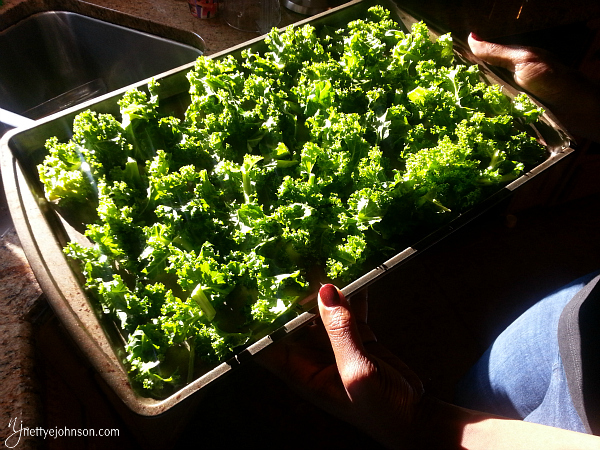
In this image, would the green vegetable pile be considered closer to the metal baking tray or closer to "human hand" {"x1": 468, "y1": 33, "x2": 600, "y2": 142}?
the metal baking tray

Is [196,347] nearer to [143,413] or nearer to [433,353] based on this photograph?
[143,413]

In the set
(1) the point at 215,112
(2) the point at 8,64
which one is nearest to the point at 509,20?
(1) the point at 215,112

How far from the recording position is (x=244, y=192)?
1.52m

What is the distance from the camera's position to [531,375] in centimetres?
156

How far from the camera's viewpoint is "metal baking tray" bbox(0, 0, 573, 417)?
1160mm

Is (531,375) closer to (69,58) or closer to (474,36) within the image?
(474,36)

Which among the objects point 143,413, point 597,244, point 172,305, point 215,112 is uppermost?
point 215,112

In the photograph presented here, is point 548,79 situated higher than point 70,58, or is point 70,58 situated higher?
point 548,79

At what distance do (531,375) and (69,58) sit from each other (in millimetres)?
2591

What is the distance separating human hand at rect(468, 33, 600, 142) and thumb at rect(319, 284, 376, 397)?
1.39 meters

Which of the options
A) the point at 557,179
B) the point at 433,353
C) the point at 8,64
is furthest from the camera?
the point at 557,179

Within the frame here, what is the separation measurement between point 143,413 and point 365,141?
3.68 ft
